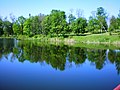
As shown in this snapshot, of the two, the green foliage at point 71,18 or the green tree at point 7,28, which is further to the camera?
the green tree at point 7,28

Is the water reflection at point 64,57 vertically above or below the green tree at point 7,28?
below

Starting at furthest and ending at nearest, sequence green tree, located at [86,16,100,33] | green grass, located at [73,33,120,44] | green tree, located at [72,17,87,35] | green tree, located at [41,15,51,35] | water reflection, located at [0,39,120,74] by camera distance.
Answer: green tree, located at [41,15,51,35] < green tree, located at [86,16,100,33] < green tree, located at [72,17,87,35] < green grass, located at [73,33,120,44] < water reflection, located at [0,39,120,74]

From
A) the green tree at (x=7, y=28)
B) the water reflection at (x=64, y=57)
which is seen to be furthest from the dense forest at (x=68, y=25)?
the water reflection at (x=64, y=57)

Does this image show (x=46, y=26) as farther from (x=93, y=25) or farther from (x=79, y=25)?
(x=93, y=25)

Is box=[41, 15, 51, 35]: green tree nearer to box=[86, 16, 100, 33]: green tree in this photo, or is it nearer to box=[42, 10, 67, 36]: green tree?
box=[42, 10, 67, 36]: green tree

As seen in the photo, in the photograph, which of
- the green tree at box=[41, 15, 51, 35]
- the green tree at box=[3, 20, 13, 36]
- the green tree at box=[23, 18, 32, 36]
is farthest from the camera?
the green tree at box=[3, 20, 13, 36]

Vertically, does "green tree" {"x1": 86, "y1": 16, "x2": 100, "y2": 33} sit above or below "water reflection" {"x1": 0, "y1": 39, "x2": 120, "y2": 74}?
above

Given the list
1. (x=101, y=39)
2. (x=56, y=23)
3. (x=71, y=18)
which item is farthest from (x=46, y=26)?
(x=101, y=39)

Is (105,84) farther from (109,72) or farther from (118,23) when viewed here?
(118,23)

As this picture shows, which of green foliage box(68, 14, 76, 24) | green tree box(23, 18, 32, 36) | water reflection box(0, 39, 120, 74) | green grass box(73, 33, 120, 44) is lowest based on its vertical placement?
water reflection box(0, 39, 120, 74)

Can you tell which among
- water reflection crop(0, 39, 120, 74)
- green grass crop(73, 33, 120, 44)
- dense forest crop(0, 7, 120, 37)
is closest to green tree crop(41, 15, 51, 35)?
dense forest crop(0, 7, 120, 37)

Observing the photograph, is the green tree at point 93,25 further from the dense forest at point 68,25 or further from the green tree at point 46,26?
the green tree at point 46,26

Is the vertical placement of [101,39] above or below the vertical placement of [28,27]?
below

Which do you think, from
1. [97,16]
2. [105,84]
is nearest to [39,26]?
[97,16]
